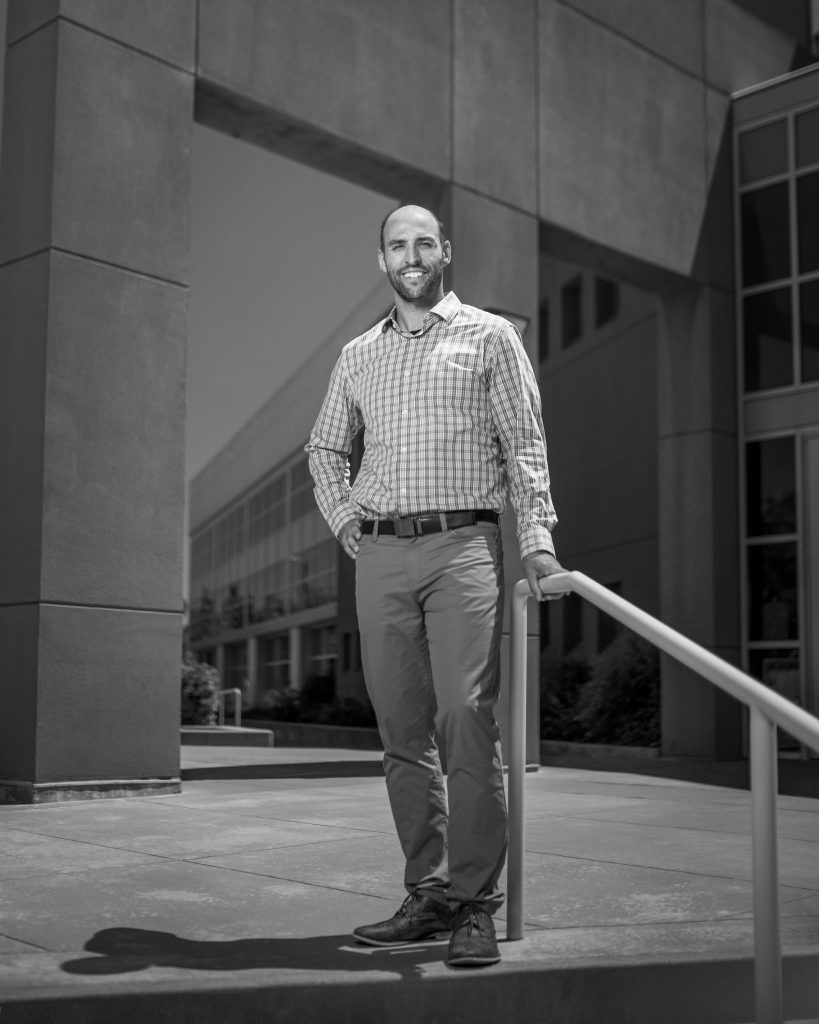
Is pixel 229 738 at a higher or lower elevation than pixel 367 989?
lower

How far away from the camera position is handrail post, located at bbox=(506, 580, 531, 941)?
3807 millimetres

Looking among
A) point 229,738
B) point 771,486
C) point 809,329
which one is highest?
point 809,329

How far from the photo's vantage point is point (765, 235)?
1464 centimetres

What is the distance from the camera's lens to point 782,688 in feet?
46.5

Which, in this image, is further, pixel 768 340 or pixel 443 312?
pixel 768 340

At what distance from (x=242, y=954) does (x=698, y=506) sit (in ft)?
37.2

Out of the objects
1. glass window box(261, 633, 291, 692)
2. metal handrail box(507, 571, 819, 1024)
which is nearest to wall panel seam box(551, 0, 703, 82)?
metal handrail box(507, 571, 819, 1024)

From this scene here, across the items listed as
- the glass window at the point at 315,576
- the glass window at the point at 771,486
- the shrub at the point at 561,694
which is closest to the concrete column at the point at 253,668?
the glass window at the point at 315,576

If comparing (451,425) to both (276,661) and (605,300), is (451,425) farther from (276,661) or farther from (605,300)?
(276,661)

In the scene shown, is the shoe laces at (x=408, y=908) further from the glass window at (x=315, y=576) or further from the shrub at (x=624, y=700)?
the glass window at (x=315, y=576)

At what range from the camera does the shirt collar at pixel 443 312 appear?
13.3 ft

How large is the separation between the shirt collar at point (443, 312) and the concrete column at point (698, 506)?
1057cm

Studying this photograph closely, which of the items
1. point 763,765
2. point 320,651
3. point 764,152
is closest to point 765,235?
point 764,152

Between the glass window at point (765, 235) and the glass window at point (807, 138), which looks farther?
the glass window at point (765, 235)
